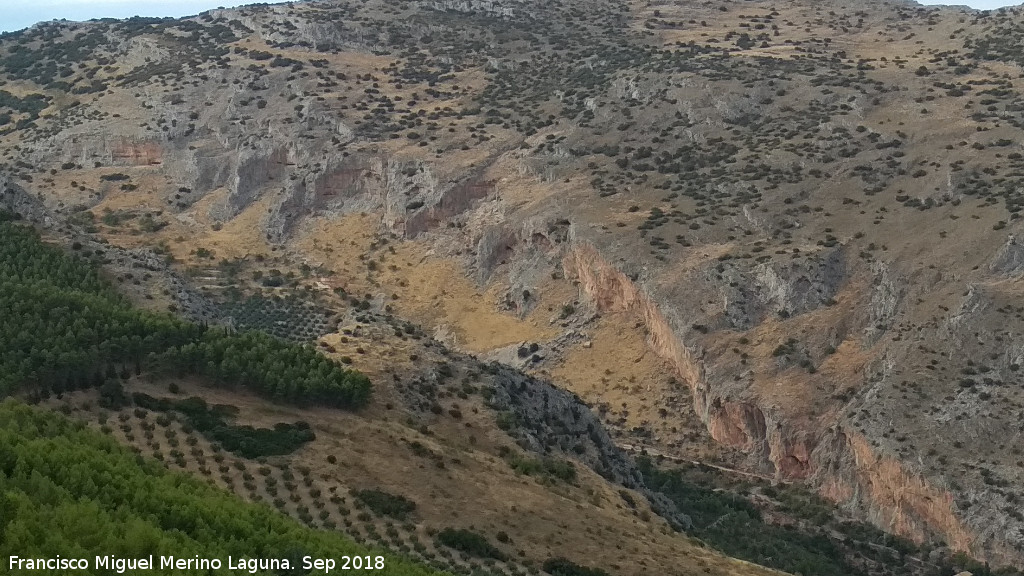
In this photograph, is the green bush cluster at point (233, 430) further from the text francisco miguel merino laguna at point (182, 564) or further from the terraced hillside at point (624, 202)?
the text francisco miguel merino laguna at point (182, 564)

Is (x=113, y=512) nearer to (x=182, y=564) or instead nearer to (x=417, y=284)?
(x=182, y=564)

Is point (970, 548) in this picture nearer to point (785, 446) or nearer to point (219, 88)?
point (785, 446)

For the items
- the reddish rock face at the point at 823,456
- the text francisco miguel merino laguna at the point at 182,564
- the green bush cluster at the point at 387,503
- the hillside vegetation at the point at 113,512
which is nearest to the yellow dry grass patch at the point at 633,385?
the reddish rock face at the point at 823,456

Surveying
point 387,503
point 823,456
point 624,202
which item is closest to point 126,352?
point 387,503

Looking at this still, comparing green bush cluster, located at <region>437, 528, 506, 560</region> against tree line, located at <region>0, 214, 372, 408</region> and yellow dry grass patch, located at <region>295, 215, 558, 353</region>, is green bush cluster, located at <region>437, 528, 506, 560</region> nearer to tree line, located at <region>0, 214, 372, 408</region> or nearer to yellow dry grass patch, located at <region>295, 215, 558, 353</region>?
tree line, located at <region>0, 214, 372, 408</region>

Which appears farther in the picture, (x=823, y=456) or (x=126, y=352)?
(x=823, y=456)

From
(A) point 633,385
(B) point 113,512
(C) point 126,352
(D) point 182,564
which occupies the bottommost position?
(A) point 633,385

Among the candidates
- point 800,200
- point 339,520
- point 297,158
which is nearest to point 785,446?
point 800,200

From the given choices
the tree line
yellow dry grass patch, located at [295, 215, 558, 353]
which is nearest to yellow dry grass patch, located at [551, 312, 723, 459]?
yellow dry grass patch, located at [295, 215, 558, 353]
